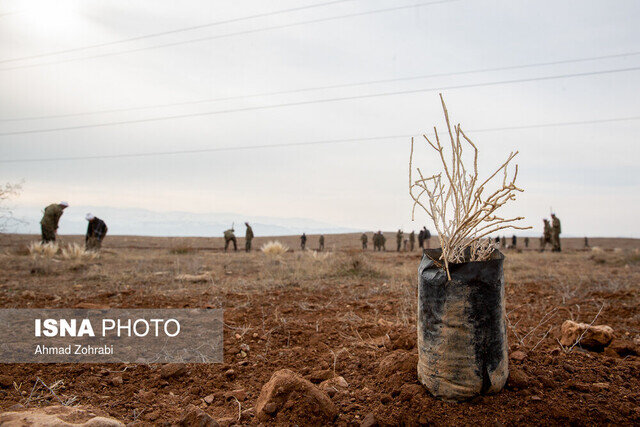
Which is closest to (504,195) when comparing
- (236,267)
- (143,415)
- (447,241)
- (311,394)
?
(447,241)

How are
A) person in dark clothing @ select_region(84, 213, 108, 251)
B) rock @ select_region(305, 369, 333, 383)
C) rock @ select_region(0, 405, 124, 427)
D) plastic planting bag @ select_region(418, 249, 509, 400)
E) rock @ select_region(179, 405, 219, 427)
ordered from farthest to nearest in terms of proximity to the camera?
person in dark clothing @ select_region(84, 213, 108, 251) < rock @ select_region(305, 369, 333, 383) < plastic planting bag @ select_region(418, 249, 509, 400) < rock @ select_region(179, 405, 219, 427) < rock @ select_region(0, 405, 124, 427)

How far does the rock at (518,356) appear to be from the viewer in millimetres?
2561

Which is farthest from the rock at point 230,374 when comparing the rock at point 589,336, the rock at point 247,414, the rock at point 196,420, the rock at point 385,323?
the rock at point 589,336

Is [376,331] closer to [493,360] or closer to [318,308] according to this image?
[318,308]

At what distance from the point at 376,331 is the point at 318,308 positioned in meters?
1.45

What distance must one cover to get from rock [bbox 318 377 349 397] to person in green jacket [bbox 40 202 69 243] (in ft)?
45.4

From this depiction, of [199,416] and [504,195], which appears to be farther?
[504,195]

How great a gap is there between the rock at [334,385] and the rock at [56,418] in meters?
1.09

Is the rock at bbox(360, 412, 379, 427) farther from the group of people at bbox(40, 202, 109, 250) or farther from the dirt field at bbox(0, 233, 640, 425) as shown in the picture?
the group of people at bbox(40, 202, 109, 250)

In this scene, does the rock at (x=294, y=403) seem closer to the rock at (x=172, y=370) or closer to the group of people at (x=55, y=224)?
the rock at (x=172, y=370)

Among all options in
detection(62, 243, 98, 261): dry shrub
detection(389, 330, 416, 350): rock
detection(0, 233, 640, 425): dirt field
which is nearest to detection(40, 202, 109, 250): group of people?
detection(62, 243, 98, 261): dry shrub

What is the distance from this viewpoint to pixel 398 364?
2520 mm

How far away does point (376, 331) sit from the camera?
3.87m

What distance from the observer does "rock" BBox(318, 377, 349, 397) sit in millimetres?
2369
